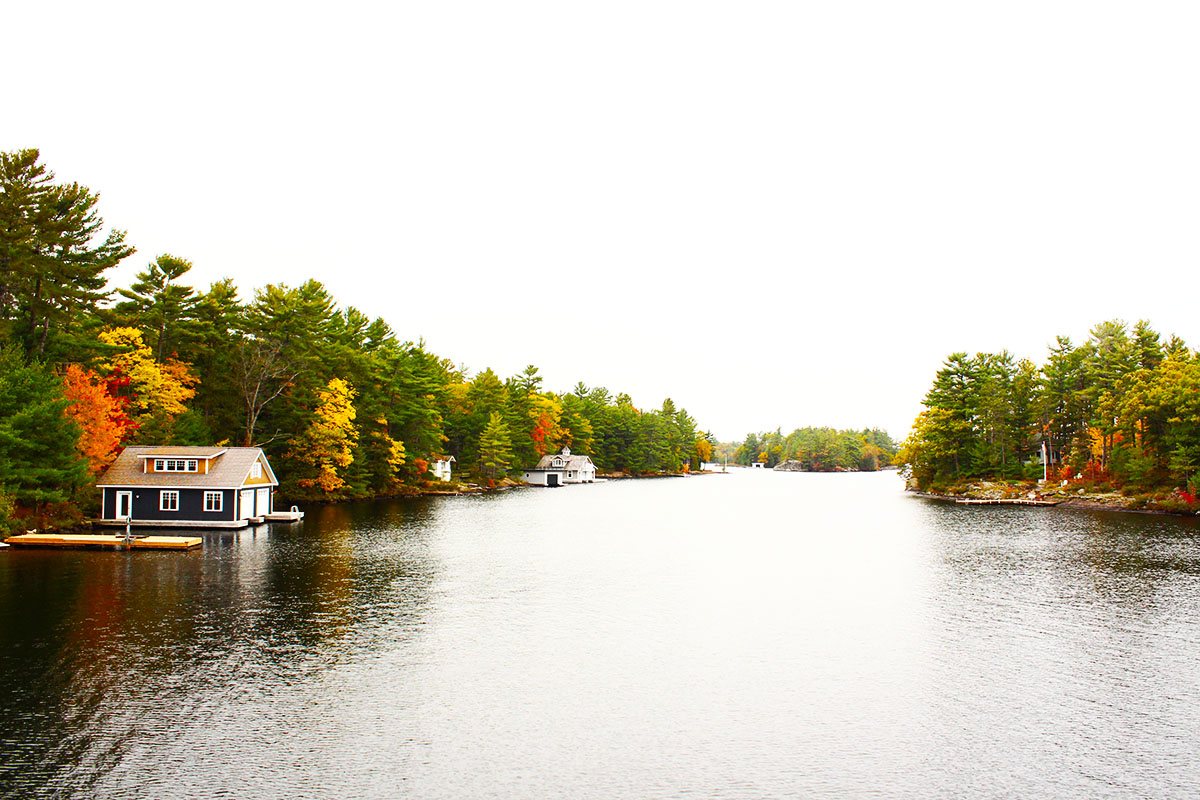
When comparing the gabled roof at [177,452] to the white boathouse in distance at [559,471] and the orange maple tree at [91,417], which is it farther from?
the white boathouse in distance at [559,471]

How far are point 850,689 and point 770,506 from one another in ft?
213

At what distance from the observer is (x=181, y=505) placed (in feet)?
145

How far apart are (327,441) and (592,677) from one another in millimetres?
49426

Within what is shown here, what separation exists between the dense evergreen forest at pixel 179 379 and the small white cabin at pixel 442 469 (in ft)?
7.07

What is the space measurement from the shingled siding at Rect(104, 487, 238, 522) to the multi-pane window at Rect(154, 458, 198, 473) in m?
1.25

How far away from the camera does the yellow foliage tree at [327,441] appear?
202 ft

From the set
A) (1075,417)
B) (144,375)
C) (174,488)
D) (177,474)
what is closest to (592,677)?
(174,488)

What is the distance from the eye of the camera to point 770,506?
80625 mm

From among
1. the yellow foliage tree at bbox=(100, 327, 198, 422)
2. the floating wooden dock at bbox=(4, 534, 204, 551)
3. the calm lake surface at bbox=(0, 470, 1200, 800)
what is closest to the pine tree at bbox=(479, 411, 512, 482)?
the yellow foliage tree at bbox=(100, 327, 198, 422)

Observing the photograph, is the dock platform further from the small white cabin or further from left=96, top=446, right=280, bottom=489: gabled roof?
the small white cabin

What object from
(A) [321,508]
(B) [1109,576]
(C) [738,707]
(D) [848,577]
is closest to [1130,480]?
(B) [1109,576]

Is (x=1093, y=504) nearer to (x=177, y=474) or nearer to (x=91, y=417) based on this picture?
(x=177, y=474)

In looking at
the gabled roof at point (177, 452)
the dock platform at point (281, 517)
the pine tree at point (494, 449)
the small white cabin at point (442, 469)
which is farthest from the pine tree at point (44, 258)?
the pine tree at point (494, 449)

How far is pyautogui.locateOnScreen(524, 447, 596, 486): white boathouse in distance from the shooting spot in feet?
393
